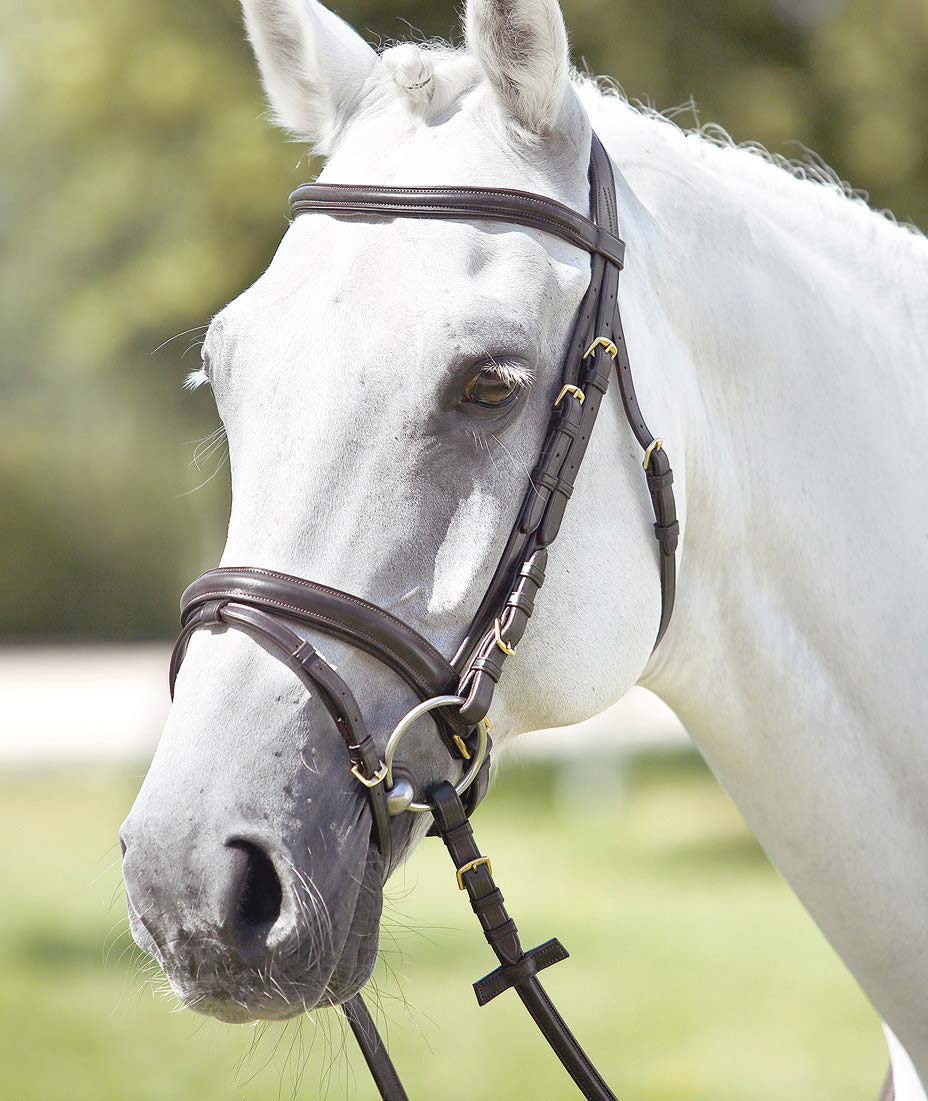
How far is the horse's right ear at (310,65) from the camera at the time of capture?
2.35 meters

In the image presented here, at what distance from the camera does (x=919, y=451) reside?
2.42 meters

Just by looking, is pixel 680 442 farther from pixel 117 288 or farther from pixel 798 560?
pixel 117 288

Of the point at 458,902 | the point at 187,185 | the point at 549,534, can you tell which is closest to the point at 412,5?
the point at 187,185

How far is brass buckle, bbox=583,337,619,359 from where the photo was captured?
2074mm

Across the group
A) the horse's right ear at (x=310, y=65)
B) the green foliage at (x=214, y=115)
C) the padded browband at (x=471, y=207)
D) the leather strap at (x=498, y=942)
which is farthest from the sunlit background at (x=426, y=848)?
the padded browband at (x=471, y=207)

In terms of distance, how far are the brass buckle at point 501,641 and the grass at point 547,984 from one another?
244cm

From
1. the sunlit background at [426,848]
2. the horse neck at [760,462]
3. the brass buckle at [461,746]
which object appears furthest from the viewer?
the sunlit background at [426,848]

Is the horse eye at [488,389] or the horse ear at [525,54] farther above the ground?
the horse ear at [525,54]

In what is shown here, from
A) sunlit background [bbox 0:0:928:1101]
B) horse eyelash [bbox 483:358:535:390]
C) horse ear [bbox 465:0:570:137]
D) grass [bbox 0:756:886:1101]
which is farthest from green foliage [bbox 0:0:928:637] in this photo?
horse eyelash [bbox 483:358:535:390]

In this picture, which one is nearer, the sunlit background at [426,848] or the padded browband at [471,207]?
the padded browband at [471,207]

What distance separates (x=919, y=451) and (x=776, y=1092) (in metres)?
4.37

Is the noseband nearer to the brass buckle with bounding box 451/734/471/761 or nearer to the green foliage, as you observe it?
the brass buckle with bounding box 451/734/471/761

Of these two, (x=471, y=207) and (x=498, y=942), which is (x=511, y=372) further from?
(x=498, y=942)

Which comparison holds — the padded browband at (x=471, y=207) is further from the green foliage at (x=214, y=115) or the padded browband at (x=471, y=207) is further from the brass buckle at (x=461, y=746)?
the green foliage at (x=214, y=115)
